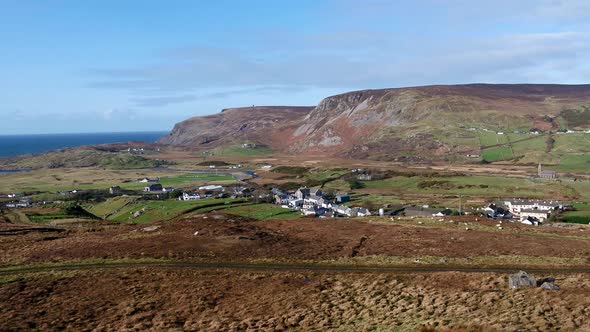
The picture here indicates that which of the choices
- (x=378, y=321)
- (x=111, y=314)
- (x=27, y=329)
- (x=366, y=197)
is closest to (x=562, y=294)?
(x=378, y=321)

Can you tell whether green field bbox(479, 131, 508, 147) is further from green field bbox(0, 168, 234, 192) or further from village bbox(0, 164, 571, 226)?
green field bbox(0, 168, 234, 192)

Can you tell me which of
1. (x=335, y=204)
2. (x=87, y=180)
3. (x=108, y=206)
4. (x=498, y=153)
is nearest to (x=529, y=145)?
(x=498, y=153)

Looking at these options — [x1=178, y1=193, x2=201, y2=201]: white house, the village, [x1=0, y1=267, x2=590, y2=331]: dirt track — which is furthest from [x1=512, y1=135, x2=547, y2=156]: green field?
[x1=0, y1=267, x2=590, y2=331]: dirt track

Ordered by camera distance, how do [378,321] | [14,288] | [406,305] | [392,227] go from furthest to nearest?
1. [392,227]
2. [14,288]
3. [406,305]
4. [378,321]

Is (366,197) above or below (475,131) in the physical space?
below

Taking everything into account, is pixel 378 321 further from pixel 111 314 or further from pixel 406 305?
pixel 111 314

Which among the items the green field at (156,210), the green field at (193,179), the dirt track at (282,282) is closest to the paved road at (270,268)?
the dirt track at (282,282)

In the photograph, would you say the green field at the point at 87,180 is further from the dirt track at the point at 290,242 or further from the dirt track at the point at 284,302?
the dirt track at the point at 284,302
